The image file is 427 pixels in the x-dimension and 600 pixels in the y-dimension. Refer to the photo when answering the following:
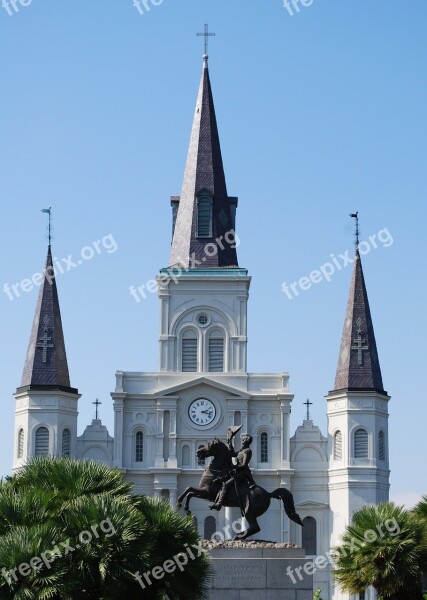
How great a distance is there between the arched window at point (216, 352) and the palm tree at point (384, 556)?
4096cm

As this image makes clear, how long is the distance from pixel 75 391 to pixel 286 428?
1134 centimetres

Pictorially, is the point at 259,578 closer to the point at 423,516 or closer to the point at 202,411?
the point at 423,516

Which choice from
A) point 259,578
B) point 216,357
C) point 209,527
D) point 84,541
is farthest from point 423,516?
point 216,357

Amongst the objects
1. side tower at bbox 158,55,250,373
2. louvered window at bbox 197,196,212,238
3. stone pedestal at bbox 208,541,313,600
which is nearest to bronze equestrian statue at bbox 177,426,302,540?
stone pedestal at bbox 208,541,313,600

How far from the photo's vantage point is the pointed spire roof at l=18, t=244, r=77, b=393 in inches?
3211

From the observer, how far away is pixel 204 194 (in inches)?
→ 3383

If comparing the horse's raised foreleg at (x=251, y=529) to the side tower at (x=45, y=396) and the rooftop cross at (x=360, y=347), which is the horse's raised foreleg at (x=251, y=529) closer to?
the side tower at (x=45, y=396)

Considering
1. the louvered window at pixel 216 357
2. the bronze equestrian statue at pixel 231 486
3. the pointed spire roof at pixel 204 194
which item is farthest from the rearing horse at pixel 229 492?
the pointed spire roof at pixel 204 194

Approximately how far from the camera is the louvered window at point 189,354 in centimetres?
8344

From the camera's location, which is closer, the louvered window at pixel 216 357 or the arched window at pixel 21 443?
the arched window at pixel 21 443

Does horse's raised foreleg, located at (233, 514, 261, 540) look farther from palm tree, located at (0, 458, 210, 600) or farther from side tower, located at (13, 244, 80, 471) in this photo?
side tower, located at (13, 244, 80, 471)

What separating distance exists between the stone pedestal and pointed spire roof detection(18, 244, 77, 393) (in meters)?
43.2

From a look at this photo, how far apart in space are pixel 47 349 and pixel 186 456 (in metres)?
9.28

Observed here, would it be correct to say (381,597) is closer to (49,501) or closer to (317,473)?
(49,501)
